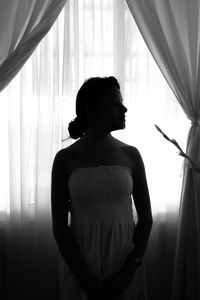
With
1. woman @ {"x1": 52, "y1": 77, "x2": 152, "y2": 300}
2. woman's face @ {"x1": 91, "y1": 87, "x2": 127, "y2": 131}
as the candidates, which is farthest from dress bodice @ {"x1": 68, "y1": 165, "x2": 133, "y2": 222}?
woman's face @ {"x1": 91, "y1": 87, "x2": 127, "y2": 131}

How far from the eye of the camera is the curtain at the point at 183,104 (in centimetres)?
194

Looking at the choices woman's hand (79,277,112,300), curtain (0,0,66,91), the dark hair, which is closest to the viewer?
woman's hand (79,277,112,300)

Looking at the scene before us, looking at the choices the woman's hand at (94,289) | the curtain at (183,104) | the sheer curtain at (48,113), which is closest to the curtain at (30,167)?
the sheer curtain at (48,113)

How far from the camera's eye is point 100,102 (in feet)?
4.56

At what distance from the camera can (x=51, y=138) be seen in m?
1.97

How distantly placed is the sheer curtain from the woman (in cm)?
55

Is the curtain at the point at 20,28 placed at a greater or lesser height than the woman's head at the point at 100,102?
greater

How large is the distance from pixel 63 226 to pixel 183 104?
95 centimetres

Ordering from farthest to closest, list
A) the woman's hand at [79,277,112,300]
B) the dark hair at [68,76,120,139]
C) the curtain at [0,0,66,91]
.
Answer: the curtain at [0,0,66,91]
the dark hair at [68,76,120,139]
the woman's hand at [79,277,112,300]

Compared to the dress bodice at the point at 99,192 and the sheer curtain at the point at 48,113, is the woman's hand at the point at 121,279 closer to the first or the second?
the dress bodice at the point at 99,192

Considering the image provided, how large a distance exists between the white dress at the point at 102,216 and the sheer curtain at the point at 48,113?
2.07 ft

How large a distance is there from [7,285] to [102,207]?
3.07 ft

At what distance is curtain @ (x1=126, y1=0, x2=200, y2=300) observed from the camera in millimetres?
1942

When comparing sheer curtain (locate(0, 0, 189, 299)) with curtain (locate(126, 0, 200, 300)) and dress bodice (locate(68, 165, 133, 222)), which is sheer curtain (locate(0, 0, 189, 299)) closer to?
curtain (locate(126, 0, 200, 300))
